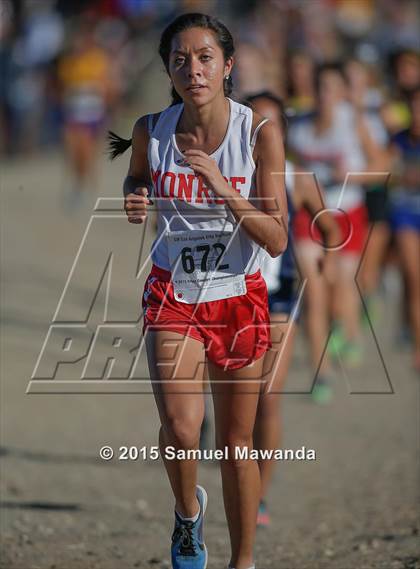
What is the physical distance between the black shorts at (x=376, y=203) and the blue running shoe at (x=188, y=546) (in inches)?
197

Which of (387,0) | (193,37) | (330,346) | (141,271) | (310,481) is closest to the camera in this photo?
(193,37)

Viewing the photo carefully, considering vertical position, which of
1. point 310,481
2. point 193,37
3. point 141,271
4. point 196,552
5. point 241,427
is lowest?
point 310,481

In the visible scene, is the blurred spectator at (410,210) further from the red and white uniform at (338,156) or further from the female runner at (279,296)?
the female runner at (279,296)

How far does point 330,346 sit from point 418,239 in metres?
1.23

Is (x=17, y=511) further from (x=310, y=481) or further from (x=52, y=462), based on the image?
(x=310, y=481)

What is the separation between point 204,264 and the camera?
4609 millimetres

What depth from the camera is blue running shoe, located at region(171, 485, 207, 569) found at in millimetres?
4680

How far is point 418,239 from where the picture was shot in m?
9.88

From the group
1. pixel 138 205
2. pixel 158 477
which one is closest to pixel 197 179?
pixel 138 205

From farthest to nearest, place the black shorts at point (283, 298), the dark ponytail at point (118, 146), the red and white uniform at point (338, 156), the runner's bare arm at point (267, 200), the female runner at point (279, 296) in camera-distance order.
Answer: the red and white uniform at point (338, 156)
the black shorts at point (283, 298)
the female runner at point (279, 296)
the dark ponytail at point (118, 146)
the runner's bare arm at point (267, 200)

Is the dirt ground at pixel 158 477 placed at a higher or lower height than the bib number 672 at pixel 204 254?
lower

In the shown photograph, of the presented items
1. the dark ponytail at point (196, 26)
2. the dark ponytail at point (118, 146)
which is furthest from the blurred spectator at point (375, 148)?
the dark ponytail at point (196, 26)

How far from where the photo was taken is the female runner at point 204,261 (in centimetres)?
450

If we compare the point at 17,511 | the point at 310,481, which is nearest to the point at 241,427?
the point at 17,511
